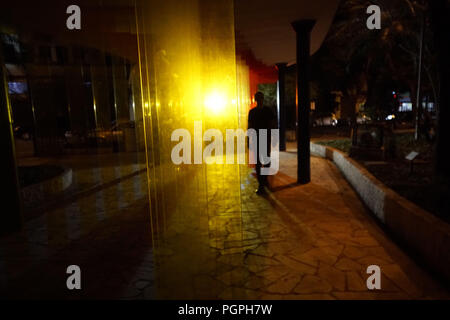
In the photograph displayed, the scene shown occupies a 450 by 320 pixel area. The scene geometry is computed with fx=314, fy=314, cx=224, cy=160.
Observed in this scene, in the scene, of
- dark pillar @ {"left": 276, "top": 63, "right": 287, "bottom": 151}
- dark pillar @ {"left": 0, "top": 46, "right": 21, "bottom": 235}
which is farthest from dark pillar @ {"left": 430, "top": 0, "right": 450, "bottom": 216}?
dark pillar @ {"left": 0, "top": 46, "right": 21, "bottom": 235}

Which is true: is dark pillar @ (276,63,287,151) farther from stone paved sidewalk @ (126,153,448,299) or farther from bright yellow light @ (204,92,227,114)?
stone paved sidewalk @ (126,153,448,299)

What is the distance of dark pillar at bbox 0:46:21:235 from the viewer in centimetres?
493

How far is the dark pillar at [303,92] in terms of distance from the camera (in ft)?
23.3

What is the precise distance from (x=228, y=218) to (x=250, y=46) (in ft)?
21.5

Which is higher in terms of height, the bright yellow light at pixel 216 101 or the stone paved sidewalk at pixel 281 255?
the bright yellow light at pixel 216 101

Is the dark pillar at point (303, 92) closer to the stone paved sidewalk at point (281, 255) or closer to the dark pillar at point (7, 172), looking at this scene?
the stone paved sidewalk at point (281, 255)

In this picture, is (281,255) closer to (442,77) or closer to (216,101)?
(216,101)

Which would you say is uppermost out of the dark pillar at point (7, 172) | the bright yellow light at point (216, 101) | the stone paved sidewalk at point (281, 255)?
the bright yellow light at point (216, 101)

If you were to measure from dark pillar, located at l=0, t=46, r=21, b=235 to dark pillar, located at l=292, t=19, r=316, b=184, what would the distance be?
18.7 feet

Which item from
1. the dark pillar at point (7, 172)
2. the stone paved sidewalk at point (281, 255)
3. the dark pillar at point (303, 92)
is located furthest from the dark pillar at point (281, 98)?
the dark pillar at point (7, 172)

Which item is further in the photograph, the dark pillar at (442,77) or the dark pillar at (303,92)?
the dark pillar at (303,92)

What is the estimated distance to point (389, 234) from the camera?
4504 mm

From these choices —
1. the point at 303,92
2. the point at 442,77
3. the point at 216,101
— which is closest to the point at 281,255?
the point at 216,101

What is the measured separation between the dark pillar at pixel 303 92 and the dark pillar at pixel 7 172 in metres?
5.70
